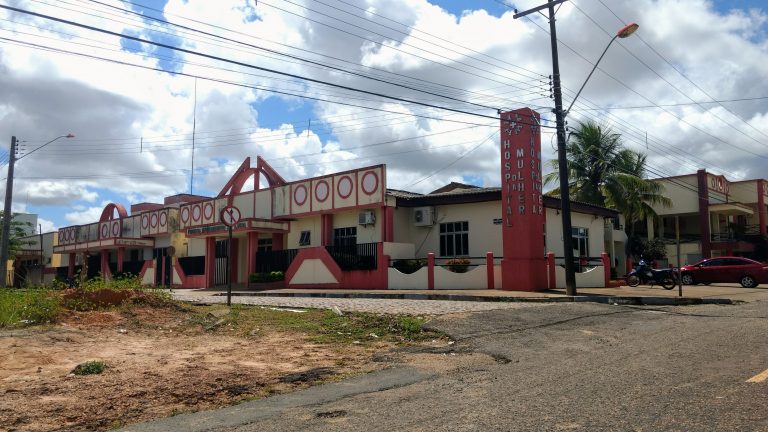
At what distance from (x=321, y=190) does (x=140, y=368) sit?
21.2m

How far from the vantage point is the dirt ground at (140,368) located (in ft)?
19.2

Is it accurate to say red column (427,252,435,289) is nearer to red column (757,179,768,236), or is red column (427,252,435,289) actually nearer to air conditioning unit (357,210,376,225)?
air conditioning unit (357,210,376,225)

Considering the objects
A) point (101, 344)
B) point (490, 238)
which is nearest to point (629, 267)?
point (490, 238)

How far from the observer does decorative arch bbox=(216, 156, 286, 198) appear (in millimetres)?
32500

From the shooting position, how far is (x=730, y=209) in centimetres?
4147

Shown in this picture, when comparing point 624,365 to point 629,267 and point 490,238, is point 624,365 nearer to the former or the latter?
point 490,238

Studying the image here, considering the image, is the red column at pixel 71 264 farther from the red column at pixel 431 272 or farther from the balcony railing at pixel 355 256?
the red column at pixel 431 272

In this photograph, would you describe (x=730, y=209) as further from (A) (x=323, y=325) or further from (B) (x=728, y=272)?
(A) (x=323, y=325)

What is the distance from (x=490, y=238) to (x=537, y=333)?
15014 mm

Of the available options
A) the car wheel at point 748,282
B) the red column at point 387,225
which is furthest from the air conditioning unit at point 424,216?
A: the car wheel at point 748,282

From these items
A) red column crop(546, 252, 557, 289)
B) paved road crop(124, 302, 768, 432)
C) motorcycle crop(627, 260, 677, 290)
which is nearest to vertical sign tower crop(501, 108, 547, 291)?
red column crop(546, 252, 557, 289)

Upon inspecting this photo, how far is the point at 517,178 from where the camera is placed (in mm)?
21906

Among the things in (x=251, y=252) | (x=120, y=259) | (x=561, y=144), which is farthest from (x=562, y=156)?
(x=120, y=259)

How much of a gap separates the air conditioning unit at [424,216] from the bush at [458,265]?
3.20 meters
